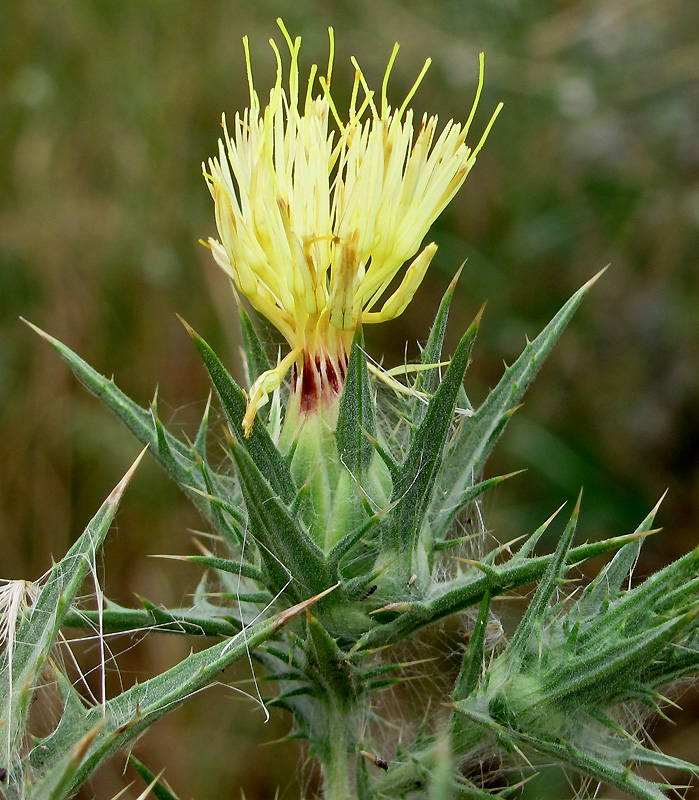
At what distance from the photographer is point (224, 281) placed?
4531 mm

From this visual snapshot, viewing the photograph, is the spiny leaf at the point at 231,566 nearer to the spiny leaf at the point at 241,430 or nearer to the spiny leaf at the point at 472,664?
the spiny leaf at the point at 241,430

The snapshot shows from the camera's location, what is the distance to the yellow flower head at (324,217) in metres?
1.60

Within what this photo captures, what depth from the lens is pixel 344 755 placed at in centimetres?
174

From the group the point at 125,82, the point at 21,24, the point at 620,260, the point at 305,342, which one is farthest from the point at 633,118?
the point at 305,342

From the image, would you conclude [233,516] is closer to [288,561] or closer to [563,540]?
[288,561]

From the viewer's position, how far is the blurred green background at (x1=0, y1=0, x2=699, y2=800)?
169 inches

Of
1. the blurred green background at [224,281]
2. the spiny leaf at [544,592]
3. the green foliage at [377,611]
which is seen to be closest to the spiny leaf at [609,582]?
the green foliage at [377,611]

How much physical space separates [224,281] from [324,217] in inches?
118

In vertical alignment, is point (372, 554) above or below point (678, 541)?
above

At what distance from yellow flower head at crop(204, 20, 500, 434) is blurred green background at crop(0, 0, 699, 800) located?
8.58ft

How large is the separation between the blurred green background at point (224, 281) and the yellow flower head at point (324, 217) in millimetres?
2616

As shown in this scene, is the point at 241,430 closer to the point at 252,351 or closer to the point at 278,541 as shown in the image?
the point at 278,541

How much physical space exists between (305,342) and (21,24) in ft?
13.4

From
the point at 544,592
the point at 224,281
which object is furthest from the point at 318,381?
the point at 224,281
